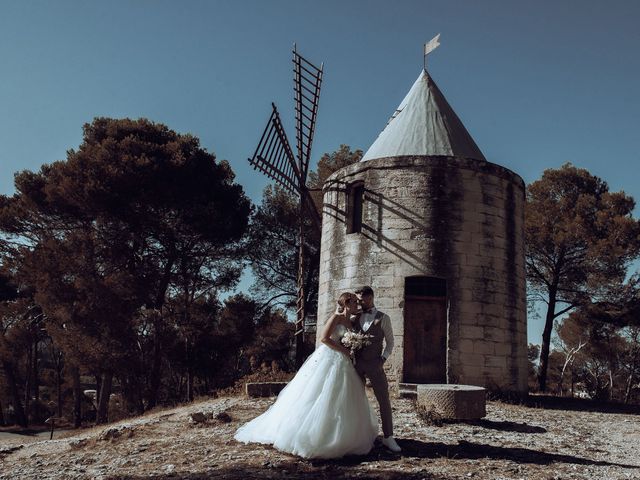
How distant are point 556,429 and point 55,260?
14.0 metres

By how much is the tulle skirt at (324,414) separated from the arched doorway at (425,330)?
5434 millimetres

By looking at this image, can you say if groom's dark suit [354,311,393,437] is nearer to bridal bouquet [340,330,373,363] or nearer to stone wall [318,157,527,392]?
bridal bouquet [340,330,373,363]

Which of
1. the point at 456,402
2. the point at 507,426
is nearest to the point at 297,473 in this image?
the point at 456,402

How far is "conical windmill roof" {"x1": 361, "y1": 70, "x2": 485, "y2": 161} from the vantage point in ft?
40.5

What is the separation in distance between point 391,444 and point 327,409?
923 millimetres

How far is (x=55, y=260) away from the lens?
55.0ft

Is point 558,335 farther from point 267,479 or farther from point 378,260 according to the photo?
point 267,479

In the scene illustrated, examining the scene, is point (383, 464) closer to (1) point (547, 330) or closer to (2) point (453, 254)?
(2) point (453, 254)

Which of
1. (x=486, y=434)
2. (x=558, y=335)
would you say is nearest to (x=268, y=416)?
(x=486, y=434)

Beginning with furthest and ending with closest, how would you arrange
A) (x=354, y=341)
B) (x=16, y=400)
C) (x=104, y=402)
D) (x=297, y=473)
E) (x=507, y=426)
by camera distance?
(x=16, y=400) → (x=104, y=402) → (x=507, y=426) → (x=354, y=341) → (x=297, y=473)

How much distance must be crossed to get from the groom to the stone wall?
511 cm

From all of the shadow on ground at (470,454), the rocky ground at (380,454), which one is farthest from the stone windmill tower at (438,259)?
the shadow on ground at (470,454)

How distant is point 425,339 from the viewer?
1096 centimetres

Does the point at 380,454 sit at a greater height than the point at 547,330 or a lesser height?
lesser
